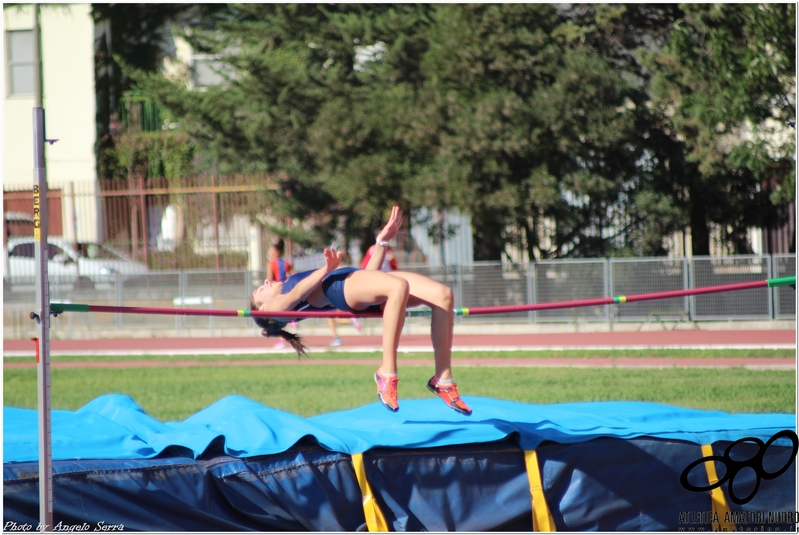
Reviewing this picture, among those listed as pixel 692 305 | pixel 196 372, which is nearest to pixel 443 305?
pixel 196 372

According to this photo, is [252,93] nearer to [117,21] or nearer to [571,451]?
[117,21]

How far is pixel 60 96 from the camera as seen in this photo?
24609 mm

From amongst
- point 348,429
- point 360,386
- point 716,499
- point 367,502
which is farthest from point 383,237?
point 360,386

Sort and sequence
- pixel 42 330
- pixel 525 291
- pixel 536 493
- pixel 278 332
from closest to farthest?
pixel 42 330
pixel 536 493
pixel 278 332
pixel 525 291

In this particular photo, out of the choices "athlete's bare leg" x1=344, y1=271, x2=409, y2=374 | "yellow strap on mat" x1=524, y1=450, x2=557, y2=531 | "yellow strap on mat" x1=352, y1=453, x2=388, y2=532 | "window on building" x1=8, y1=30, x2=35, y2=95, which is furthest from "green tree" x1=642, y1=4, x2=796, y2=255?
"window on building" x1=8, y1=30, x2=35, y2=95

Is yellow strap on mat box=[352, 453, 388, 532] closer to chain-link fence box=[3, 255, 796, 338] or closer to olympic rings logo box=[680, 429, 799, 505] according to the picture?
olympic rings logo box=[680, 429, 799, 505]

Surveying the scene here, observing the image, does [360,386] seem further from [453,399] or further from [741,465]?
[741,465]

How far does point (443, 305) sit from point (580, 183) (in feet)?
37.8

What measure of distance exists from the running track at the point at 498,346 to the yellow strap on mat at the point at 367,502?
22.6ft

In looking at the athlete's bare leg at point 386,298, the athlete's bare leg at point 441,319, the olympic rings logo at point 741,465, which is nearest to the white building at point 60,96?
the athlete's bare leg at point 386,298

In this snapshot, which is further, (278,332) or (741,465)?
(278,332)

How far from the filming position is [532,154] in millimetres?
15930

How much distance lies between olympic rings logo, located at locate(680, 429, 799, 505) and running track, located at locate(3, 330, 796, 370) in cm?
596

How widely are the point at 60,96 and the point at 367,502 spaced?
23014mm
